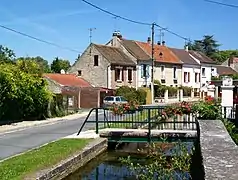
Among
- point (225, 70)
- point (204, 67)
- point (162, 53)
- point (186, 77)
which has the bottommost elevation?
point (186, 77)

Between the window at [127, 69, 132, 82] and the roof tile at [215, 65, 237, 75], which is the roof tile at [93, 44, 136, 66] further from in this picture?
the roof tile at [215, 65, 237, 75]

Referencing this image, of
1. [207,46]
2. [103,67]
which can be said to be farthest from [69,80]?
[207,46]

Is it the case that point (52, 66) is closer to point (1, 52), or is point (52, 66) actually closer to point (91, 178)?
point (1, 52)

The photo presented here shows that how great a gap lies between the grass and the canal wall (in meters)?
0.22

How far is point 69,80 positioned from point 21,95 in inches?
907

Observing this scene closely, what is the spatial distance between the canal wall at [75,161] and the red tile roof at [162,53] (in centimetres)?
4652

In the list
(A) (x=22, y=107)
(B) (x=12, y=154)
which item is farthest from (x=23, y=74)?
(B) (x=12, y=154)

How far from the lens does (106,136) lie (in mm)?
19781

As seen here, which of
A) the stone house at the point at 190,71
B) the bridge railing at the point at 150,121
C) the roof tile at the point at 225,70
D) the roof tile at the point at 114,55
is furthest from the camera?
the roof tile at the point at 225,70

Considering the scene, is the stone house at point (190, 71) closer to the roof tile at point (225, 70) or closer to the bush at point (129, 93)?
the roof tile at point (225, 70)

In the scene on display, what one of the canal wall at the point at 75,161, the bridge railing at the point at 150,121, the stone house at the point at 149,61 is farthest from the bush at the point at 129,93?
the canal wall at the point at 75,161

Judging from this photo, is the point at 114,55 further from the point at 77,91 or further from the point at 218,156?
the point at 218,156

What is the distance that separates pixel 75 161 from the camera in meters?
14.8

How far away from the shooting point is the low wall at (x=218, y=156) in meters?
3.68
